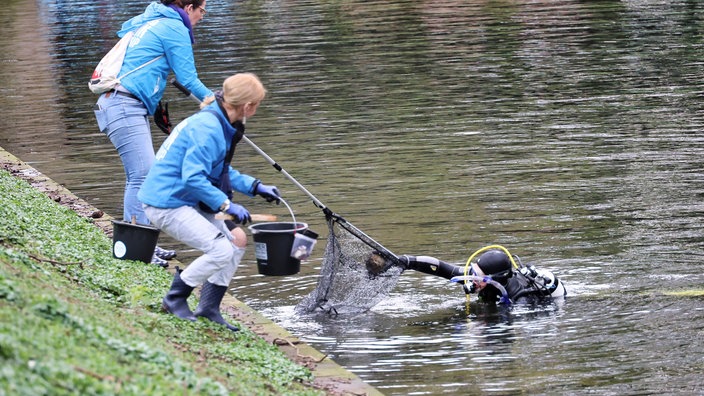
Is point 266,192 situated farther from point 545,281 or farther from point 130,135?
point 545,281

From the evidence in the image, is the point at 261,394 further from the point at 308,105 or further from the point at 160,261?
the point at 308,105

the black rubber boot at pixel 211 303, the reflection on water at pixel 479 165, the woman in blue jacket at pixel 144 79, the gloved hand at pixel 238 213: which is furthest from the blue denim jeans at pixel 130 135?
the gloved hand at pixel 238 213

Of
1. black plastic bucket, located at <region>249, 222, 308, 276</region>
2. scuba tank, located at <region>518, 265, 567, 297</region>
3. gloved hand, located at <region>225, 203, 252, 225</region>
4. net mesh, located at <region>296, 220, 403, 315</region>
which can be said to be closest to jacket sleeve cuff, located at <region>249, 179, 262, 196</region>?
black plastic bucket, located at <region>249, 222, 308, 276</region>

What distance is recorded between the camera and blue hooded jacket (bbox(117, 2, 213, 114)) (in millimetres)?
8711

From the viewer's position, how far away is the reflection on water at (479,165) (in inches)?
322

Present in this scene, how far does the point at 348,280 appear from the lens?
29.9ft

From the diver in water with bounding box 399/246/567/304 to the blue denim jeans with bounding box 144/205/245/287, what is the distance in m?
2.20

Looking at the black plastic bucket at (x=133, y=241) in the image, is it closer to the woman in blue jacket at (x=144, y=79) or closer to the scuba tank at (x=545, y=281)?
the woman in blue jacket at (x=144, y=79)

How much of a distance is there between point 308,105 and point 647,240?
937 centimetres

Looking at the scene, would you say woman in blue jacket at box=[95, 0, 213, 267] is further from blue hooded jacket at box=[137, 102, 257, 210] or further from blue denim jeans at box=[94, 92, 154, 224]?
blue hooded jacket at box=[137, 102, 257, 210]

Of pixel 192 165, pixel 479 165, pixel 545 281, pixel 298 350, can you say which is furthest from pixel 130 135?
pixel 479 165

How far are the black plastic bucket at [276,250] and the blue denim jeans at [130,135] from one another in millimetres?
1521

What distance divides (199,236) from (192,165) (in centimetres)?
52

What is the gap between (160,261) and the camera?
9.59 m
